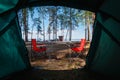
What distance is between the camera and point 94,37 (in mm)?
5988

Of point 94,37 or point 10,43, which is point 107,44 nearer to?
point 94,37

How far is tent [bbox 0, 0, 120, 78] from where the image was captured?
4.43 metres

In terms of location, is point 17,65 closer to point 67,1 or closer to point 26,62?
point 26,62

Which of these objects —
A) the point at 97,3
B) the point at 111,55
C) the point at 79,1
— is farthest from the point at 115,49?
the point at 79,1

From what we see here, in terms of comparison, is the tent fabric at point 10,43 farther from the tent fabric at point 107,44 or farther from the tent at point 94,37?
the tent fabric at point 107,44

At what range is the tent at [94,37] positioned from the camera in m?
4.43

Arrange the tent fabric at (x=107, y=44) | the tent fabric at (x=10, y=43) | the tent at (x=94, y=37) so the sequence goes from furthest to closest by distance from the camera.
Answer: the tent fabric at (x=10, y=43)
the tent at (x=94, y=37)
the tent fabric at (x=107, y=44)

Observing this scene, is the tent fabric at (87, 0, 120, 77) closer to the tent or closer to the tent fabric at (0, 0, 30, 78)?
the tent

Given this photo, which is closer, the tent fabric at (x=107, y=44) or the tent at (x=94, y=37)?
the tent fabric at (x=107, y=44)

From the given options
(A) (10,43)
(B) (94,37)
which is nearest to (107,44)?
(B) (94,37)

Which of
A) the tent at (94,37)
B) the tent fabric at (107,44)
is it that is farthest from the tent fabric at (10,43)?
the tent fabric at (107,44)

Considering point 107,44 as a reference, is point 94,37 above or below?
above

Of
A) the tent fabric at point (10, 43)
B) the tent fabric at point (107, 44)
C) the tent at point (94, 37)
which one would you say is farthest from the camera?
the tent fabric at point (10, 43)

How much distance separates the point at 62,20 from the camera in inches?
1608
